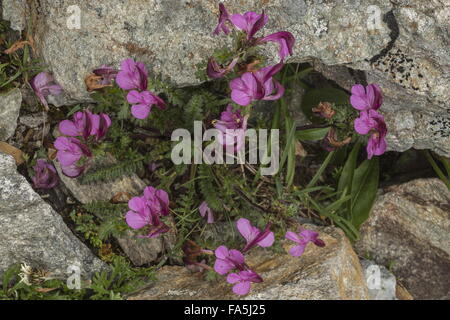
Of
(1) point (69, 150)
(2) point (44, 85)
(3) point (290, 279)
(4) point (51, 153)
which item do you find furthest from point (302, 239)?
(2) point (44, 85)

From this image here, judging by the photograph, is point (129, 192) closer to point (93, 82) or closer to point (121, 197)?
point (121, 197)

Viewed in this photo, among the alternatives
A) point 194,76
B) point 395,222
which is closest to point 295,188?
point 395,222

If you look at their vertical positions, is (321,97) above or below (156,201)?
above

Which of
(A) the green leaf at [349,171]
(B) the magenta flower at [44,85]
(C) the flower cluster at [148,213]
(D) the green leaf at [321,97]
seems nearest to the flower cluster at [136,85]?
(C) the flower cluster at [148,213]

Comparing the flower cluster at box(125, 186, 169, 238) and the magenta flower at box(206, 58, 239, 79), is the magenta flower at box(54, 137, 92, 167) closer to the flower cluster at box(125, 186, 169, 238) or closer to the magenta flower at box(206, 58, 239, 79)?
the flower cluster at box(125, 186, 169, 238)

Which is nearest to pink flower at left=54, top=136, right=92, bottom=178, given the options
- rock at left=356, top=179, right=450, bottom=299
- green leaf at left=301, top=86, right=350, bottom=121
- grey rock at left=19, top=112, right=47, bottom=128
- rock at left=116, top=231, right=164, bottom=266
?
grey rock at left=19, top=112, right=47, bottom=128

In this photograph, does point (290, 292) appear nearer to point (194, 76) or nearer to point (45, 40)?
point (194, 76)

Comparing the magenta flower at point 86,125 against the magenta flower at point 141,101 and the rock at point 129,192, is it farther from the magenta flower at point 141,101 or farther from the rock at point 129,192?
the rock at point 129,192
